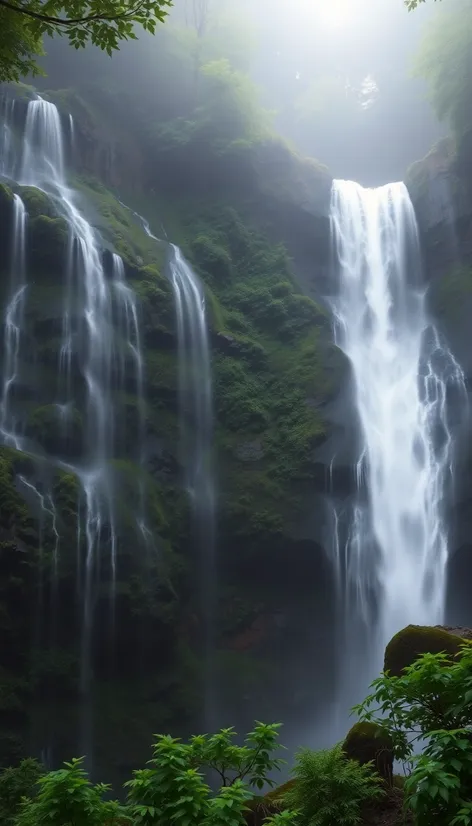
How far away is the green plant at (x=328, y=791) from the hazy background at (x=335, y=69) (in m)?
35.8

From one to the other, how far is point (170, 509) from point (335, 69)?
42949 millimetres

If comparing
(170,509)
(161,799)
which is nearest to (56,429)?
(170,509)

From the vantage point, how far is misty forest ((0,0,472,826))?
20.1ft

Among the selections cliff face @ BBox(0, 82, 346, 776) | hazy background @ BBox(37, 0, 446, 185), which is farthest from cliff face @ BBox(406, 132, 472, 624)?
hazy background @ BBox(37, 0, 446, 185)

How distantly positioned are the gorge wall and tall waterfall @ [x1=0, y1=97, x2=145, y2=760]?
25cm

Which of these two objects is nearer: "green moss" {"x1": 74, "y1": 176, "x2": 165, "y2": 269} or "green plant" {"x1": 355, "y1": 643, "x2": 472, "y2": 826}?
"green plant" {"x1": 355, "y1": 643, "x2": 472, "y2": 826}

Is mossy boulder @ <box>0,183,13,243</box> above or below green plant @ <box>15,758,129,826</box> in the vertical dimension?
above

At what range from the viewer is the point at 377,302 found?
2484cm

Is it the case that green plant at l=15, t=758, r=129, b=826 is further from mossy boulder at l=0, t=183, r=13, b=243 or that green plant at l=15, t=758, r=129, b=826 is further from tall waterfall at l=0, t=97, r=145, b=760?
mossy boulder at l=0, t=183, r=13, b=243

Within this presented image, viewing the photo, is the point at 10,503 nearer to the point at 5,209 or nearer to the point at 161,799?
the point at 5,209

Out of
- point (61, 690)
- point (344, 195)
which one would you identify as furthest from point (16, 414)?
point (344, 195)

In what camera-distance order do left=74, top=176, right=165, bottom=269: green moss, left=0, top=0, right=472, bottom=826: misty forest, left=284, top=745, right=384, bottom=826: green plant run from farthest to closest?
left=74, top=176, right=165, bottom=269: green moss, left=0, top=0, right=472, bottom=826: misty forest, left=284, top=745, right=384, bottom=826: green plant

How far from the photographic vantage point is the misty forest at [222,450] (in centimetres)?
612

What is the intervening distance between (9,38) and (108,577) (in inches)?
463
